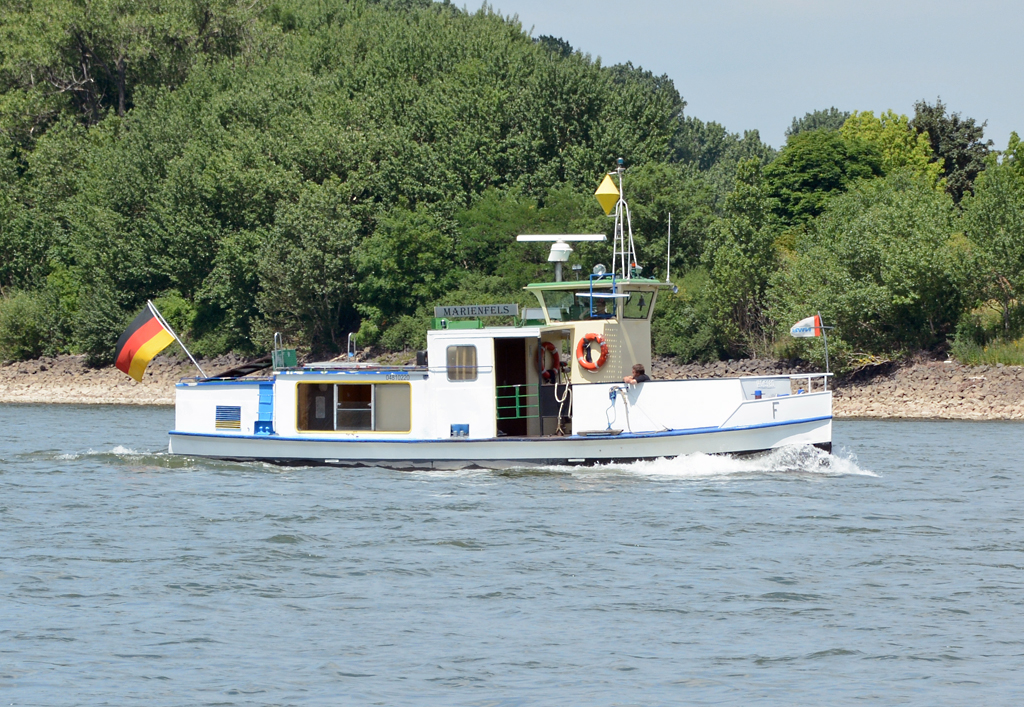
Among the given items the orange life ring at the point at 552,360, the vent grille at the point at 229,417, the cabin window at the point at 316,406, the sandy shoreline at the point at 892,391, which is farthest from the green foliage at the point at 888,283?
the vent grille at the point at 229,417

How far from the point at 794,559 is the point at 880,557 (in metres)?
1.27

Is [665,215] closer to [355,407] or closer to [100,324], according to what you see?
[100,324]

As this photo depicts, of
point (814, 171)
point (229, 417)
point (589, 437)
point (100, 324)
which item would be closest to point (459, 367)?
point (589, 437)

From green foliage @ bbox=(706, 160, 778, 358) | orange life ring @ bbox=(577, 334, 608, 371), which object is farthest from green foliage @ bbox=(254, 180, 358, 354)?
orange life ring @ bbox=(577, 334, 608, 371)

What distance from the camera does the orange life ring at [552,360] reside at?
26.0 m

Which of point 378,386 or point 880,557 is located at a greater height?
point 378,386

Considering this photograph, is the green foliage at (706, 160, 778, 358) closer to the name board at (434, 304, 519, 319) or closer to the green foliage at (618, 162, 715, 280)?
the green foliage at (618, 162, 715, 280)

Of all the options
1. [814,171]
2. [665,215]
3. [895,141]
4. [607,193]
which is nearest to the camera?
[607,193]

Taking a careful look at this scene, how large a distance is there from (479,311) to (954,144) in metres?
63.6

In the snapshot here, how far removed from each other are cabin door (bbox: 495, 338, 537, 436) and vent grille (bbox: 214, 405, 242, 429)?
5.97 metres

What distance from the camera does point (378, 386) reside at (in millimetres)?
26219

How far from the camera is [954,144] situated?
7950cm

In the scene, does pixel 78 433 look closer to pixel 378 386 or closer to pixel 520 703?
pixel 378 386

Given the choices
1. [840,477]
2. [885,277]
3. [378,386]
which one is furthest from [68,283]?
[840,477]
